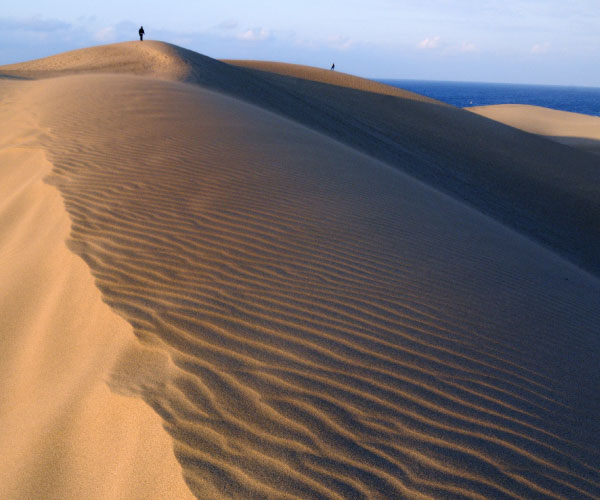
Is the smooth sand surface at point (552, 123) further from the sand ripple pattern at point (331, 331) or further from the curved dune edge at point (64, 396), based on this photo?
the curved dune edge at point (64, 396)

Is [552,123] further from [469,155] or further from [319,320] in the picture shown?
[319,320]

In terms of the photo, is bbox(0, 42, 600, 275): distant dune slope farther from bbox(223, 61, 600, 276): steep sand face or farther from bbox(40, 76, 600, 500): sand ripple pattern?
bbox(40, 76, 600, 500): sand ripple pattern

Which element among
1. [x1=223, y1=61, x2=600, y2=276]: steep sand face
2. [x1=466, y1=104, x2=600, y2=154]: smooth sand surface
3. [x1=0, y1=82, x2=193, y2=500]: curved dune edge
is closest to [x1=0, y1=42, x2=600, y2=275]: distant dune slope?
[x1=223, y1=61, x2=600, y2=276]: steep sand face

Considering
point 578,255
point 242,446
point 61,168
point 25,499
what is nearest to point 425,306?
point 242,446

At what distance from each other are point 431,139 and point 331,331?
15568 millimetres

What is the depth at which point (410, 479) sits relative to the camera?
2432 millimetres

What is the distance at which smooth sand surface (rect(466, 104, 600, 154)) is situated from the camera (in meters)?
30.1

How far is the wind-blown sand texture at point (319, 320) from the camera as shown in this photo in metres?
2.51

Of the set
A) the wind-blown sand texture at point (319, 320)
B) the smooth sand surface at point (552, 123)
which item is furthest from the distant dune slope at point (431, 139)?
the smooth sand surface at point (552, 123)

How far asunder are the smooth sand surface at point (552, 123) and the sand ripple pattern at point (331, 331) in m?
26.2

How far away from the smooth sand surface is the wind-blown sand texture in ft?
84.2

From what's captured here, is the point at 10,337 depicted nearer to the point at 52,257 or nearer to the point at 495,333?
the point at 52,257

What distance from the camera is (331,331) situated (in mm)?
3424

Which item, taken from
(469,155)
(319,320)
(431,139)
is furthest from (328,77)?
(319,320)
